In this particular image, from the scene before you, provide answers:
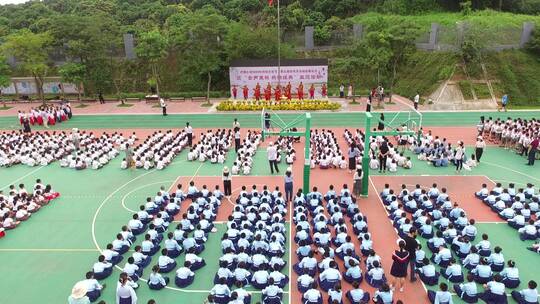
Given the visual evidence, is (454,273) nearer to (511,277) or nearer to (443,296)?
(511,277)

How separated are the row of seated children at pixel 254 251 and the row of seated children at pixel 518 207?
704 centimetres

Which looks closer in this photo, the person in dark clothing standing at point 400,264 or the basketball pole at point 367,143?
the person in dark clothing standing at point 400,264

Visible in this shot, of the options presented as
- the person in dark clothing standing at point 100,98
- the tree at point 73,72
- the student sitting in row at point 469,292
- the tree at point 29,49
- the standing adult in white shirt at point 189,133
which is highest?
the tree at point 29,49

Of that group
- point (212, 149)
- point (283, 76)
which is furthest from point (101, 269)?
point (283, 76)

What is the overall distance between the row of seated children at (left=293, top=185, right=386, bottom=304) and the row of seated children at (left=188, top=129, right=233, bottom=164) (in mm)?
6511

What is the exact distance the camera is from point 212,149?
68.3 feet

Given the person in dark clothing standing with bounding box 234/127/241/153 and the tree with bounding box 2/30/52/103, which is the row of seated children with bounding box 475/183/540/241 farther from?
the tree with bounding box 2/30/52/103

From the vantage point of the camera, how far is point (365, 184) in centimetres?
1558

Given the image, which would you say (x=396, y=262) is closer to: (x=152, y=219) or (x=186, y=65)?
(x=152, y=219)

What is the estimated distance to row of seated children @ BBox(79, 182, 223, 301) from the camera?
1056 centimetres

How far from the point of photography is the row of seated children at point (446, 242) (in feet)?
33.6

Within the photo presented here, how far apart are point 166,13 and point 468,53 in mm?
33988

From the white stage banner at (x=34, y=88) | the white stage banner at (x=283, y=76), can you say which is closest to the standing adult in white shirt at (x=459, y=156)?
the white stage banner at (x=283, y=76)

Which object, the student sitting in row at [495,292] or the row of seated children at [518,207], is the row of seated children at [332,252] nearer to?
the student sitting in row at [495,292]
